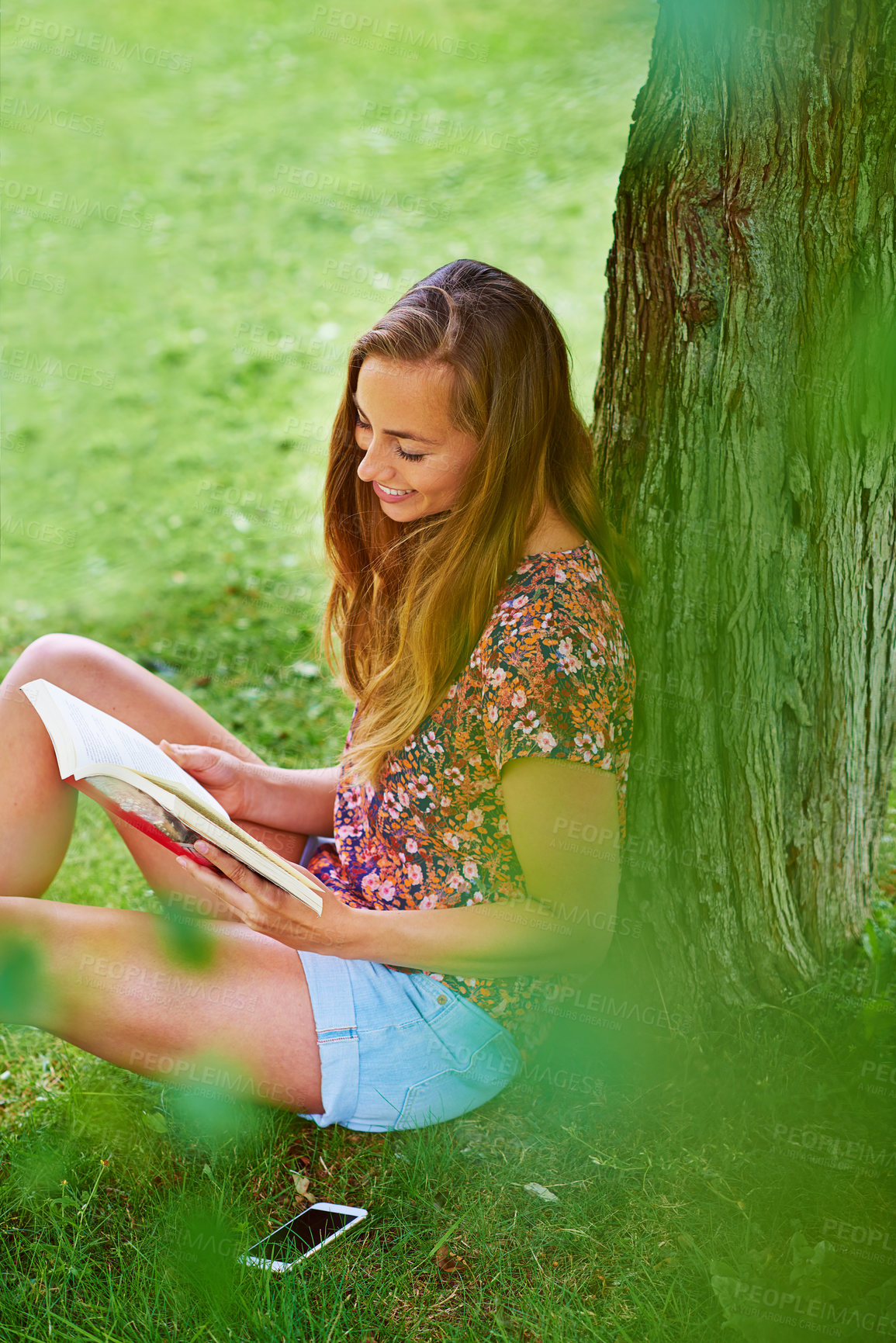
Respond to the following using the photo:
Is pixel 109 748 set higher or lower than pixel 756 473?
lower

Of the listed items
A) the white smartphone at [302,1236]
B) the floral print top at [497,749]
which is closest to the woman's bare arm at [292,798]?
the floral print top at [497,749]

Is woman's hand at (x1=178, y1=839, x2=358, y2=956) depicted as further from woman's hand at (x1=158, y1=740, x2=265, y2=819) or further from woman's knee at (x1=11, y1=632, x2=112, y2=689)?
woman's knee at (x1=11, y1=632, x2=112, y2=689)

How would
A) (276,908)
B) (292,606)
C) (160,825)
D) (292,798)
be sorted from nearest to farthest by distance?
1. (160,825)
2. (276,908)
3. (292,798)
4. (292,606)

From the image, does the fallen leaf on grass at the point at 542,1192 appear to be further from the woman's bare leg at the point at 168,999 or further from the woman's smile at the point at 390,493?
the woman's smile at the point at 390,493

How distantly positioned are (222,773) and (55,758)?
1.15 ft

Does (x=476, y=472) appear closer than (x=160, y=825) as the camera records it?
No

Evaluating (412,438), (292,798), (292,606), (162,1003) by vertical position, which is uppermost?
(412,438)

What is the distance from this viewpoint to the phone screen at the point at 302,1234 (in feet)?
7.20

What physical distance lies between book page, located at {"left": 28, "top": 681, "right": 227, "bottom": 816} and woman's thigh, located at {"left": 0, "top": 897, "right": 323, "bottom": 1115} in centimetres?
44

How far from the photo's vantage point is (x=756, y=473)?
2.37 m

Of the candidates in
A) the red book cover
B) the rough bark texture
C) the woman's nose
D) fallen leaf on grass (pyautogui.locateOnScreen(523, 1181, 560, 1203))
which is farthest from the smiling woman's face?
fallen leaf on grass (pyautogui.locateOnScreen(523, 1181, 560, 1203))

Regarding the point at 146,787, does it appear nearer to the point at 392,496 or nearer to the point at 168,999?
Result: the point at 168,999

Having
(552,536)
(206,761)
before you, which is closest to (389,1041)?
(206,761)

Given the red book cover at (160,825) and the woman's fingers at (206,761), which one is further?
the woman's fingers at (206,761)
